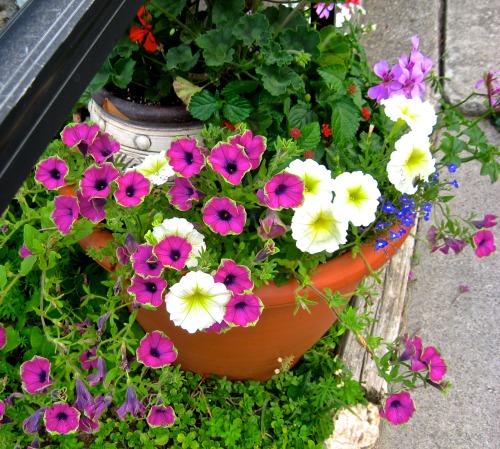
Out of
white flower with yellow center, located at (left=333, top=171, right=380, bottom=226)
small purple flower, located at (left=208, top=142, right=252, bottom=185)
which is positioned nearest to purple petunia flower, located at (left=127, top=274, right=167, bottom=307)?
small purple flower, located at (left=208, top=142, right=252, bottom=185)

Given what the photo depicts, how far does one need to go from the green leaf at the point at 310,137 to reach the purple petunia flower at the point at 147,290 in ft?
1.64

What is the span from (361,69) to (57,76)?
4.20 ft

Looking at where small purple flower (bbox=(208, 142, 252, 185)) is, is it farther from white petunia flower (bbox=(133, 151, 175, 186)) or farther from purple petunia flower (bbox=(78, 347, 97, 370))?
purple petunia flower (bbox=(78, 347, 97, 370))

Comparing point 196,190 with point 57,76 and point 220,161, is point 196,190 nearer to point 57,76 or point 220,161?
point 220,161

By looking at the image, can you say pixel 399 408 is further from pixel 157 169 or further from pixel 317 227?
pixel 157 169

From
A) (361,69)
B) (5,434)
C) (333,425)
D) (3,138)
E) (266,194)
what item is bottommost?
(333,425)

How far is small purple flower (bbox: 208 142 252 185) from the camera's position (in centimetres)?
112

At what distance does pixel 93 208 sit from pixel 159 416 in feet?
1.58

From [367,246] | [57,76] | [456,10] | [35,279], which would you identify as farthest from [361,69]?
[456,10]

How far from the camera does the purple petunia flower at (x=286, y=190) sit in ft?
3.62

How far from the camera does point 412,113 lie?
1.30m

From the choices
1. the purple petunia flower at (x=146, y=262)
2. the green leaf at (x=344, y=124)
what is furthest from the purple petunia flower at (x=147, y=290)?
the green leaf at (x=344, y=124)

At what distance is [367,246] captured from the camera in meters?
1.40

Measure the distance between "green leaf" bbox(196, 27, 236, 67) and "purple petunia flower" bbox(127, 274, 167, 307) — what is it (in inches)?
21.0
